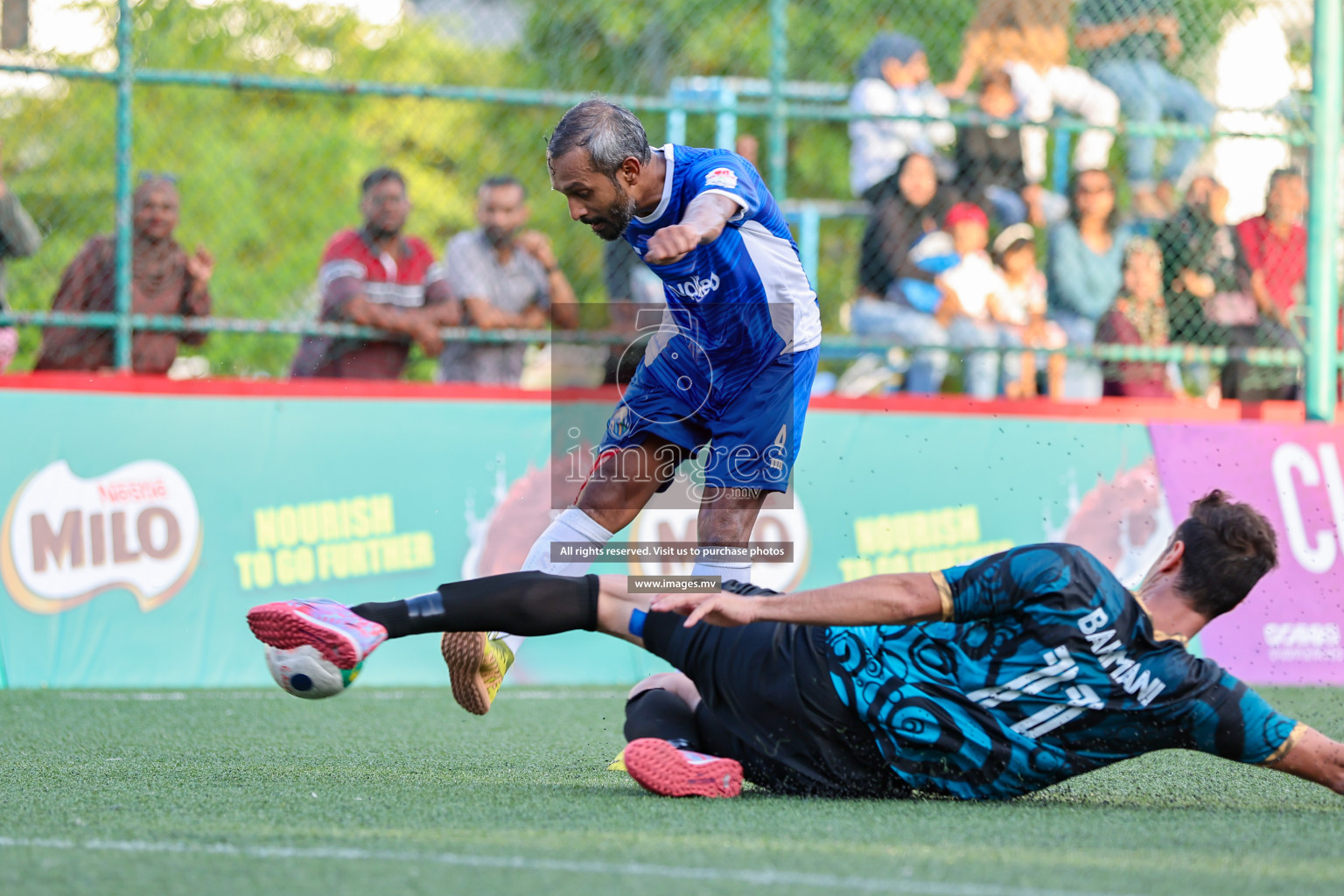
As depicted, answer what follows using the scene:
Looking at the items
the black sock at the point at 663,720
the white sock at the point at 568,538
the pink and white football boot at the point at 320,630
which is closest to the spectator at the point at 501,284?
the white sock at the point at 568,538

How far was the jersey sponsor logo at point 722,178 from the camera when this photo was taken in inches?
188

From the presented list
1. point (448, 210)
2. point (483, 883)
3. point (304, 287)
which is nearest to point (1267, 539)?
point (483, 883)

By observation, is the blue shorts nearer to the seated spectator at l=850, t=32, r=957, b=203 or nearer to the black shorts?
the black shorts

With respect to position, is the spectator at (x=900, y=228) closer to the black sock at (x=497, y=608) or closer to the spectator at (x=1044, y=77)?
the spectator at (x=1044, y=77)

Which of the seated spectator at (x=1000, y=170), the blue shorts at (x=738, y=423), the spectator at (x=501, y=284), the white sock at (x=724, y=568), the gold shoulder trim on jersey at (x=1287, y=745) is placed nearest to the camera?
the gold shoulder trim on jersey at (x=1287, y=745)

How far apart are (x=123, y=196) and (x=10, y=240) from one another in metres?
0.71

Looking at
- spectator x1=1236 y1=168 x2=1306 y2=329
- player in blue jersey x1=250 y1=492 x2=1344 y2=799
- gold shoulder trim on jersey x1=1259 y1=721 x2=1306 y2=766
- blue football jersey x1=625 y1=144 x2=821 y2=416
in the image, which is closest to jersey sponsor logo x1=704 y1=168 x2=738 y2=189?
blue football jersey x1=625 y1=144 x2=821 y2=416

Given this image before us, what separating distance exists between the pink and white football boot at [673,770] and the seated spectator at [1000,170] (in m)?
6.41

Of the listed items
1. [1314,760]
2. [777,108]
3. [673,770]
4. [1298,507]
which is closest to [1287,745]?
[1314,760]

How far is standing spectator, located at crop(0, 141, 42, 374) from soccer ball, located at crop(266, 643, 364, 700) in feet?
15.8

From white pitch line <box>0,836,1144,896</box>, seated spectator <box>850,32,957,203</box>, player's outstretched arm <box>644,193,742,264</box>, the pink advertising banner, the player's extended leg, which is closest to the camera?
white pitch line <box>0,836,1144,896</box>

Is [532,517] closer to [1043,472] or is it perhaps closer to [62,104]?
[1043,472]

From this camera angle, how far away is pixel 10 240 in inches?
318

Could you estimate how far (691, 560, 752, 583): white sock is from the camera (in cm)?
497
